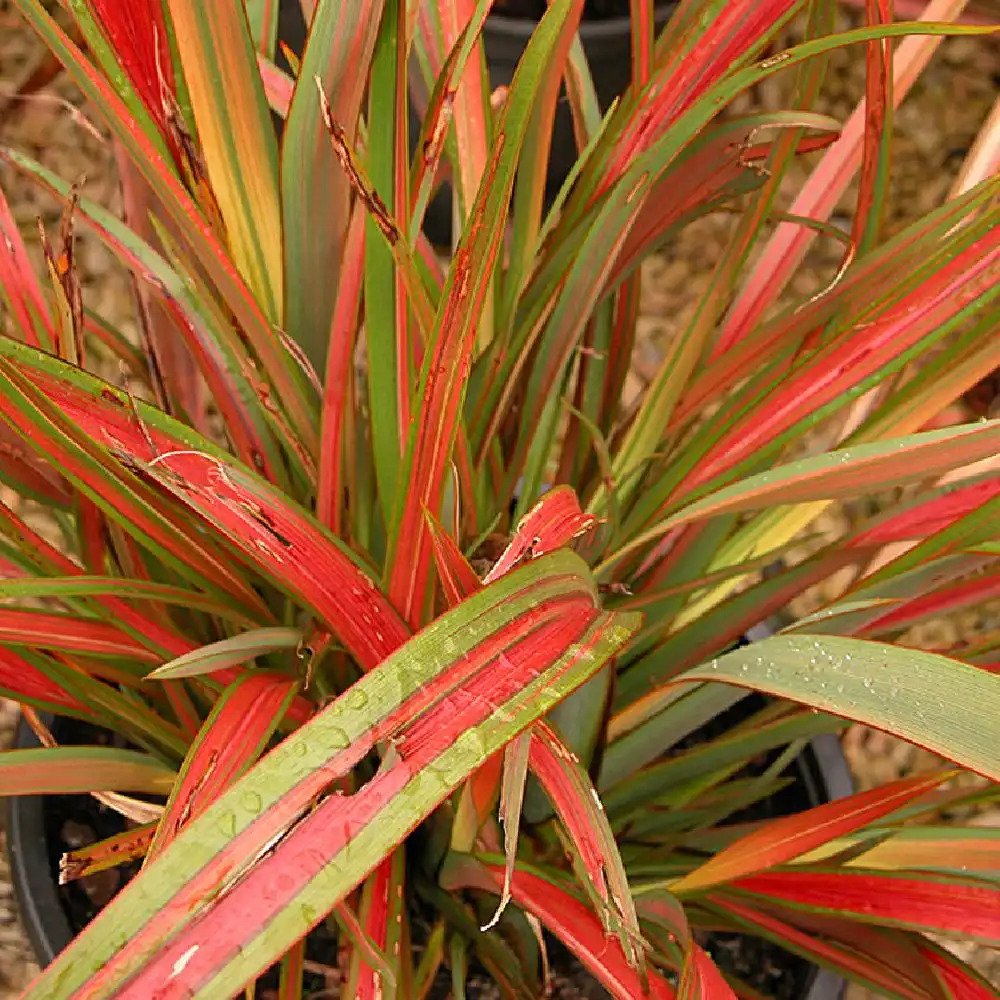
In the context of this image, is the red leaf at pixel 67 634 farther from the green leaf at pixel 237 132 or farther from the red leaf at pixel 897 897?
the red leaf at pixel 897 897

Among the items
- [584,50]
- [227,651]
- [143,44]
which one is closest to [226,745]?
[227,651]

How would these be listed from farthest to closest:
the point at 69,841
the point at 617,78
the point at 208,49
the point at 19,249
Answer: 1. the point at 617,78
2. the point at 69,841
3. the point at 19,249
4. the point at 208,49

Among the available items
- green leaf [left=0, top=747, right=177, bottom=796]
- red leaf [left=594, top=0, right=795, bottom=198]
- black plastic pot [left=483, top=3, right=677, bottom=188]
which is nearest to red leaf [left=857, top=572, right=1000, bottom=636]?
red leaf [left=594, top=0, right=795, bottom=198]

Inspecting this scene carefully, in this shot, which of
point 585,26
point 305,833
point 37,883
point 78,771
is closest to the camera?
point 305,833

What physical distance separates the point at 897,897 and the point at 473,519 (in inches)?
9.6

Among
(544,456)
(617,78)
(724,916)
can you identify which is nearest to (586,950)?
(724,916)

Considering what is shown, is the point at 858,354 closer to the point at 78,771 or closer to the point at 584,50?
the point at 78,771

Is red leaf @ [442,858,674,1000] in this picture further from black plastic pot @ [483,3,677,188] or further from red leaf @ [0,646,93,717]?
black plastic pot @ [483,3,677,188]

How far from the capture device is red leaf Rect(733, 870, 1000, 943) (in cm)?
44

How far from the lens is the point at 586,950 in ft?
1.40

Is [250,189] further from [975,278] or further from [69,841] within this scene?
[69,841]

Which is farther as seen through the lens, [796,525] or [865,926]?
[796,525]

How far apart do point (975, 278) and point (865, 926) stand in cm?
30

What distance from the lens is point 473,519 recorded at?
1.71ft
